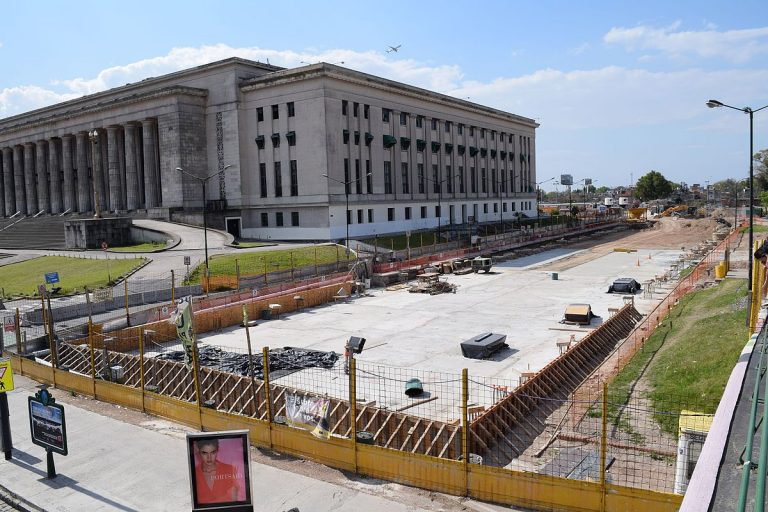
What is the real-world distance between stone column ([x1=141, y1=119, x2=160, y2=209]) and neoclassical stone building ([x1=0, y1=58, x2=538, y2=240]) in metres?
0.16

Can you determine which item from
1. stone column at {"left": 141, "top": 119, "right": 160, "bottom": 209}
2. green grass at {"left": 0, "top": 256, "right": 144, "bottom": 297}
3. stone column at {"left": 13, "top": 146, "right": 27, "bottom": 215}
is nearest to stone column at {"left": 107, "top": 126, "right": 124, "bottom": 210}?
stone column at {"left": 141, "top": 119, "right": 160, "bottom": 209}

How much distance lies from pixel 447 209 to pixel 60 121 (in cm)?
5967

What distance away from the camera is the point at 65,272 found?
53.5m

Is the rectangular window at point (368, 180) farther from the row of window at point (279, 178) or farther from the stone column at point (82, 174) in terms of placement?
the stone column at point (82, 174)

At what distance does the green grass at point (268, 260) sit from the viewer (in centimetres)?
4791

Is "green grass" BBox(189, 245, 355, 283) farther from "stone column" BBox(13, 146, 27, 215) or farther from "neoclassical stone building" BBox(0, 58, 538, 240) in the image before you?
"stone column" BBox(13, 146, 27, 215)

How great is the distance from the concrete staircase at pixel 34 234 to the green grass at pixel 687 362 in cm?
6807

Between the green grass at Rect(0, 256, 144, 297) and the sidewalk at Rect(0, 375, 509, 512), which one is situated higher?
the green grass at Rect(0, 256, 144, 297)

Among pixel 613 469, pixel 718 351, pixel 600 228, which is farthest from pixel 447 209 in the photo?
pixel 613 469

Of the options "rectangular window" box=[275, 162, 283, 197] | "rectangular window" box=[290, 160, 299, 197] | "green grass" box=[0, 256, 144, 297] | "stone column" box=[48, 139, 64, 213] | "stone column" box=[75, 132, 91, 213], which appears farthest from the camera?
"stone column" box=[48, 139, 64, 213]

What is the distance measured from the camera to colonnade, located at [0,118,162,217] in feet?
275

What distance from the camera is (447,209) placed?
95875 mm

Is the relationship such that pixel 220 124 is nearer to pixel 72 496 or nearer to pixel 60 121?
pixel 60 121

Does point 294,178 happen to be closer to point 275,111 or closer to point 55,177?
point 275,111
